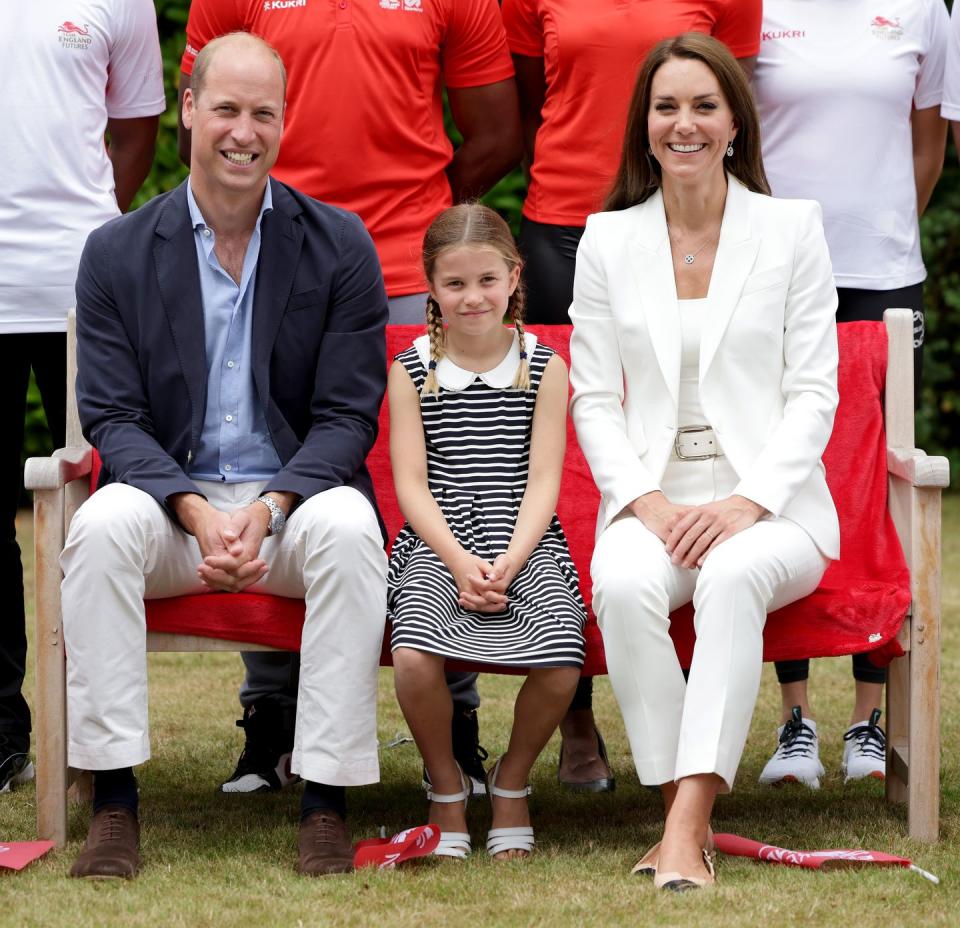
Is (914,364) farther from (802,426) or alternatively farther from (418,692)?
(418,692)

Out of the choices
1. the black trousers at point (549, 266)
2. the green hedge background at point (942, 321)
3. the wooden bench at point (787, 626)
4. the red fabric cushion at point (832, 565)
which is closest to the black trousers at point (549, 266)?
the black trousers at point (549, 266)

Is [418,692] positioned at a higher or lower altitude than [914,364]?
lower

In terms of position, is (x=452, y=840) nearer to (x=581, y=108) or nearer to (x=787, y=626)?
(x=787, y=626)

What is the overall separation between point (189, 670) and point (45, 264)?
2.05 meters

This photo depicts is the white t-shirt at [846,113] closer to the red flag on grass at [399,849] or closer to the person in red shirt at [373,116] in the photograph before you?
the person in red shirt at [373,116]

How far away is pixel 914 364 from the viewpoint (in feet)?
14.9

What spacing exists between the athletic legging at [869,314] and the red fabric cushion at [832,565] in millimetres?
287

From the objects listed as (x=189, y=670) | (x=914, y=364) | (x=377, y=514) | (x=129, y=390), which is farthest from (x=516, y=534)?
(x=189, y=670)

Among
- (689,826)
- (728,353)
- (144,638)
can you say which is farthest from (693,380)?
(144,638)

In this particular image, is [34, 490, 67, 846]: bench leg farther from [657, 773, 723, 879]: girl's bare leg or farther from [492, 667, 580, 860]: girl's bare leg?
[657, 773, 723, 879]: girl's bare leg

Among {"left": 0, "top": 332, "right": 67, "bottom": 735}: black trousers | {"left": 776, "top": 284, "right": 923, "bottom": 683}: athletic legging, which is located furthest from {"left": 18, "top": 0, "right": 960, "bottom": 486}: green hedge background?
{"left": 776, "top": 284, "right": 923, "bottom": 683}: athletic legging

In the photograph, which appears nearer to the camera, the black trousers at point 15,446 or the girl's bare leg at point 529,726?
the girl's bare leg at point 529,726

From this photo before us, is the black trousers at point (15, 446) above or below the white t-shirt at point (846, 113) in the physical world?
below

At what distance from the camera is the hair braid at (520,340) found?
13.2 feet
